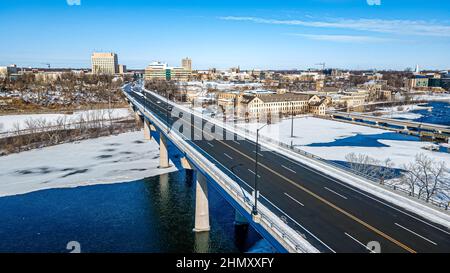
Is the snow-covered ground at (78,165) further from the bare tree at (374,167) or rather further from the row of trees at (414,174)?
the row of trees at (414,174)

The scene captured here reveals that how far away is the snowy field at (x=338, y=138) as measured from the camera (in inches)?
2101

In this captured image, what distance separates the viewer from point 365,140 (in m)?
68.8

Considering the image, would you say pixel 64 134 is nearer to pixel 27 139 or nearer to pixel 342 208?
pixel 27 139

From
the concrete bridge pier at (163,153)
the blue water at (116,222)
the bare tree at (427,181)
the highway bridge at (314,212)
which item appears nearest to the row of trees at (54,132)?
the concrete bridge pier at (163,153)

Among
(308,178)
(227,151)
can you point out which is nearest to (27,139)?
(227,151)

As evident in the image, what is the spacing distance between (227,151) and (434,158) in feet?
120

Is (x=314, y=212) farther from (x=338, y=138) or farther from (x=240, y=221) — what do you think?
(x=338, y=138)

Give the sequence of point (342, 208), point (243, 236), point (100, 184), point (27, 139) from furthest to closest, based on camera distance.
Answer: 1. point (27, 139)
2. point (100, 184)
3. point (243, 236)
4. point (342, 208)

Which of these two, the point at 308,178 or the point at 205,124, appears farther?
the point at 205,124

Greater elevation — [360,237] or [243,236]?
[360,237]

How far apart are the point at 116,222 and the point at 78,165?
80.4 ft

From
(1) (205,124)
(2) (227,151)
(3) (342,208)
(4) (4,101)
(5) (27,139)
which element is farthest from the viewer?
(4) (4,101)

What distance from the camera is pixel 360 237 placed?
17109 mm

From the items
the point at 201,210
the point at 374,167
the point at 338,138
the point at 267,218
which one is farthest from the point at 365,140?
the point at 267,218
